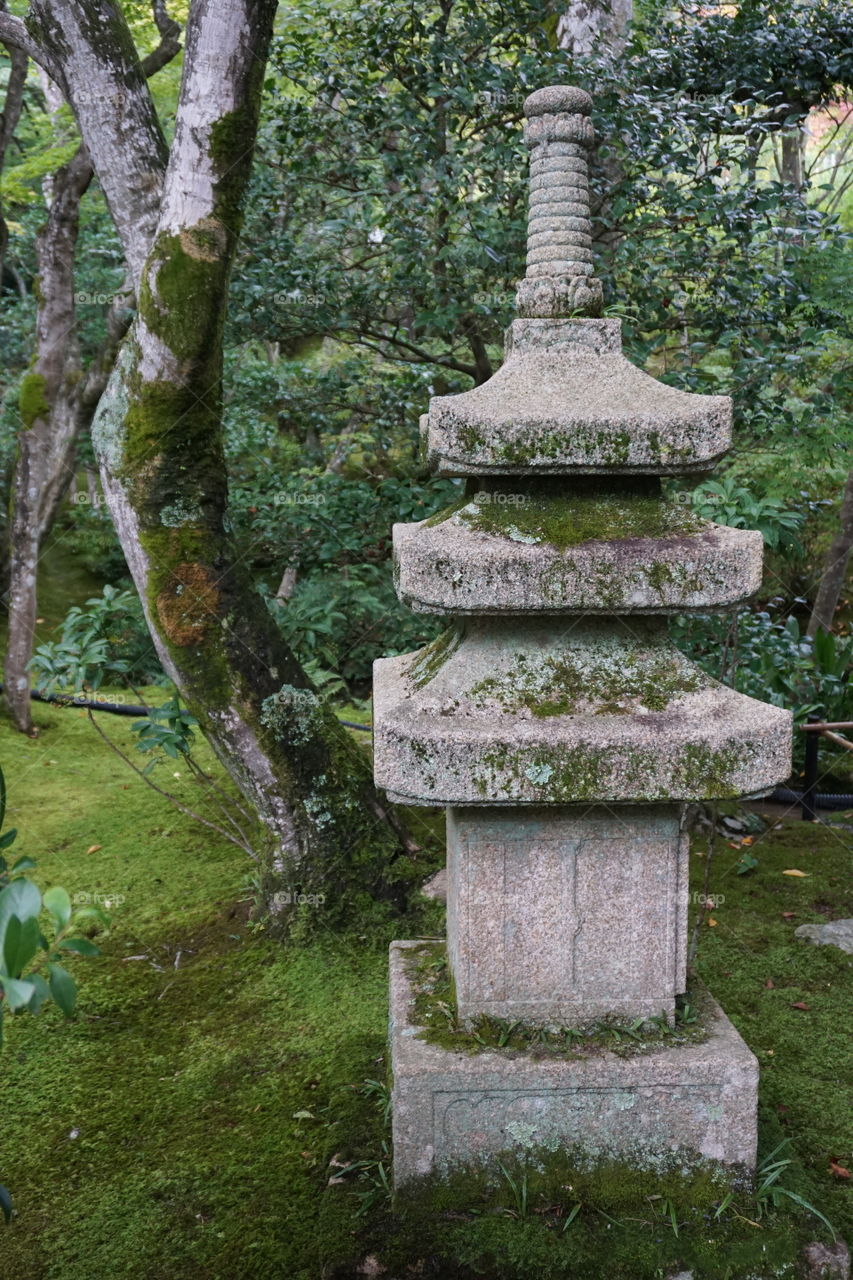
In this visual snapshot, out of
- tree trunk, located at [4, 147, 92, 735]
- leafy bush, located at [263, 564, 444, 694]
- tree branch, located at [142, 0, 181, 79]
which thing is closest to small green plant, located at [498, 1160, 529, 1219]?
leafy bush, located at [263, 564, 444, 694]

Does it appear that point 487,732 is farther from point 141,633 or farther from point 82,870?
point 141,633

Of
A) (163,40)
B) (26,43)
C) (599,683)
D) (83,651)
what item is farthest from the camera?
(163,40)

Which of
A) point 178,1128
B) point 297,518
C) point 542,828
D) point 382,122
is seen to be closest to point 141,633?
point 297,518

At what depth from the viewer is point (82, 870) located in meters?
5.81

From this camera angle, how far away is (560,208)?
310 cm

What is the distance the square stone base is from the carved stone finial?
228cm

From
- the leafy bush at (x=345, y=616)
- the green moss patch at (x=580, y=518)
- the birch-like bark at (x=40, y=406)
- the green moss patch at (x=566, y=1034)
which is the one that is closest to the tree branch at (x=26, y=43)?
the birch-like bark at (x=40, y=406)

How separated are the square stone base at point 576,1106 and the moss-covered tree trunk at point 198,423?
A: 1.93 meters

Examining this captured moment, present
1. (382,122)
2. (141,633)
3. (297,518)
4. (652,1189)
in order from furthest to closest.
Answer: (141,633), (297,518), (382,122), (652,1189)

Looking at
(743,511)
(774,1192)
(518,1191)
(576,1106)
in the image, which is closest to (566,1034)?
(576,1106)

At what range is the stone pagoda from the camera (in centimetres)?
285

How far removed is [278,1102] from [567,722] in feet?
6.55

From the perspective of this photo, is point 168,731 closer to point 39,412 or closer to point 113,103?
point 113,103

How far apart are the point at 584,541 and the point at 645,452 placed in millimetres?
299
